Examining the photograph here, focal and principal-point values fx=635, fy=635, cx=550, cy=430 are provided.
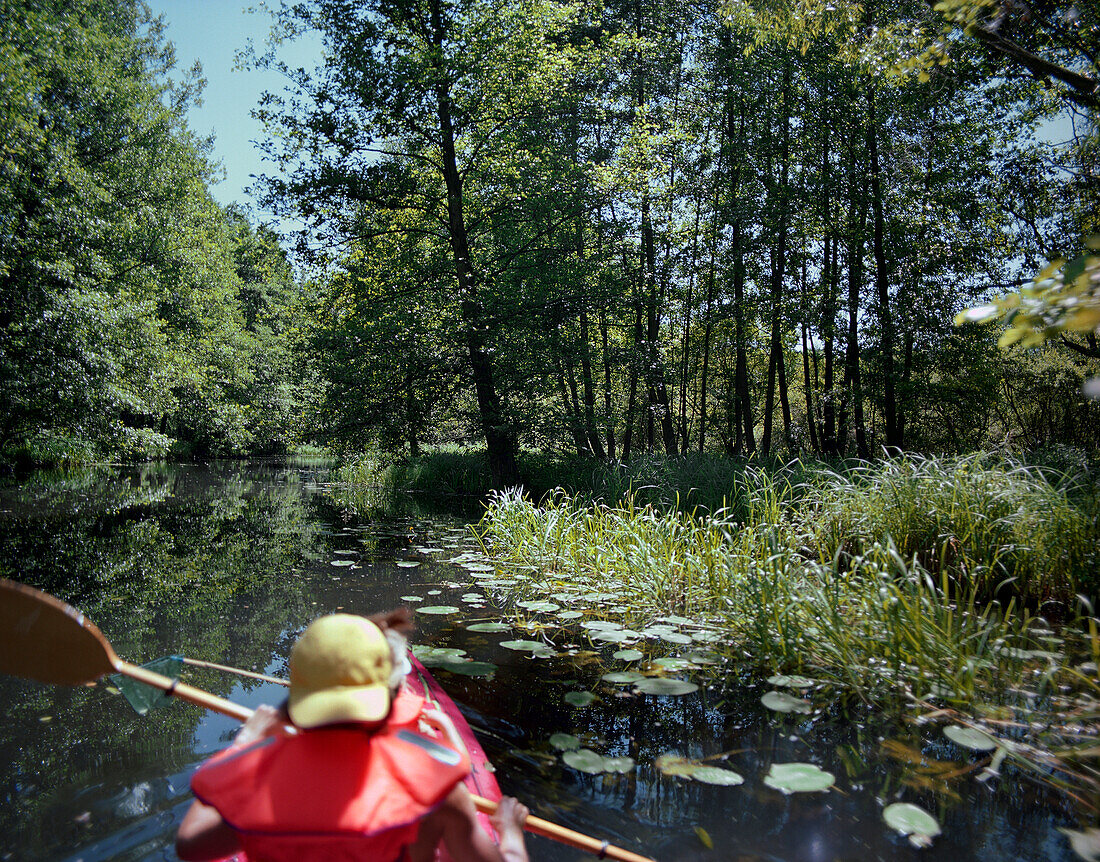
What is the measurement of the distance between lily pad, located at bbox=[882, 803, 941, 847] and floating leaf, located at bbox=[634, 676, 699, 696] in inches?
41.2

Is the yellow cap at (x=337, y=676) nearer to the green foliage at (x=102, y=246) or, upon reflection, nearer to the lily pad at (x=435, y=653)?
the lily pad at (x=435, y=653)

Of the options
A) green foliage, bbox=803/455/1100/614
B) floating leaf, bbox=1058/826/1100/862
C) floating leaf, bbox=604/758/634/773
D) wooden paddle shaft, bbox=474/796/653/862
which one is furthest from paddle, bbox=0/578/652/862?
green foliage, bbox=803/455/1100/614

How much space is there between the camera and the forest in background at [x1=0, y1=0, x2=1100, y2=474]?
448 inches

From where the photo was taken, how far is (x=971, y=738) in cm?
262

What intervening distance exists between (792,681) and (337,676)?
9.00 ft

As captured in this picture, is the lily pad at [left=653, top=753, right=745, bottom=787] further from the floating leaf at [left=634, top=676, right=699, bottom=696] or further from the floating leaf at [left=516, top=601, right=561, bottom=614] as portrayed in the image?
the floating leaf at [left=516, top=601, right=561, bottom=614]

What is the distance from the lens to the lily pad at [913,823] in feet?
7.05

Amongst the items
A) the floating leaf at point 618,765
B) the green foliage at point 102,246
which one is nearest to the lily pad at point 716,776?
the floating leaf at point 618,765

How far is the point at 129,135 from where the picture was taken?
17719 millimetres

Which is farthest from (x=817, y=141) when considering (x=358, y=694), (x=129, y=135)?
(x=129, y=135)

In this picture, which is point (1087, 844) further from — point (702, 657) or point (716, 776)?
point (702, 657)

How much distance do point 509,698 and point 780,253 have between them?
12752 mm

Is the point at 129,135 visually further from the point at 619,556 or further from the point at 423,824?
the point at 423,824

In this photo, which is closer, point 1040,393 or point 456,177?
point 456,177
